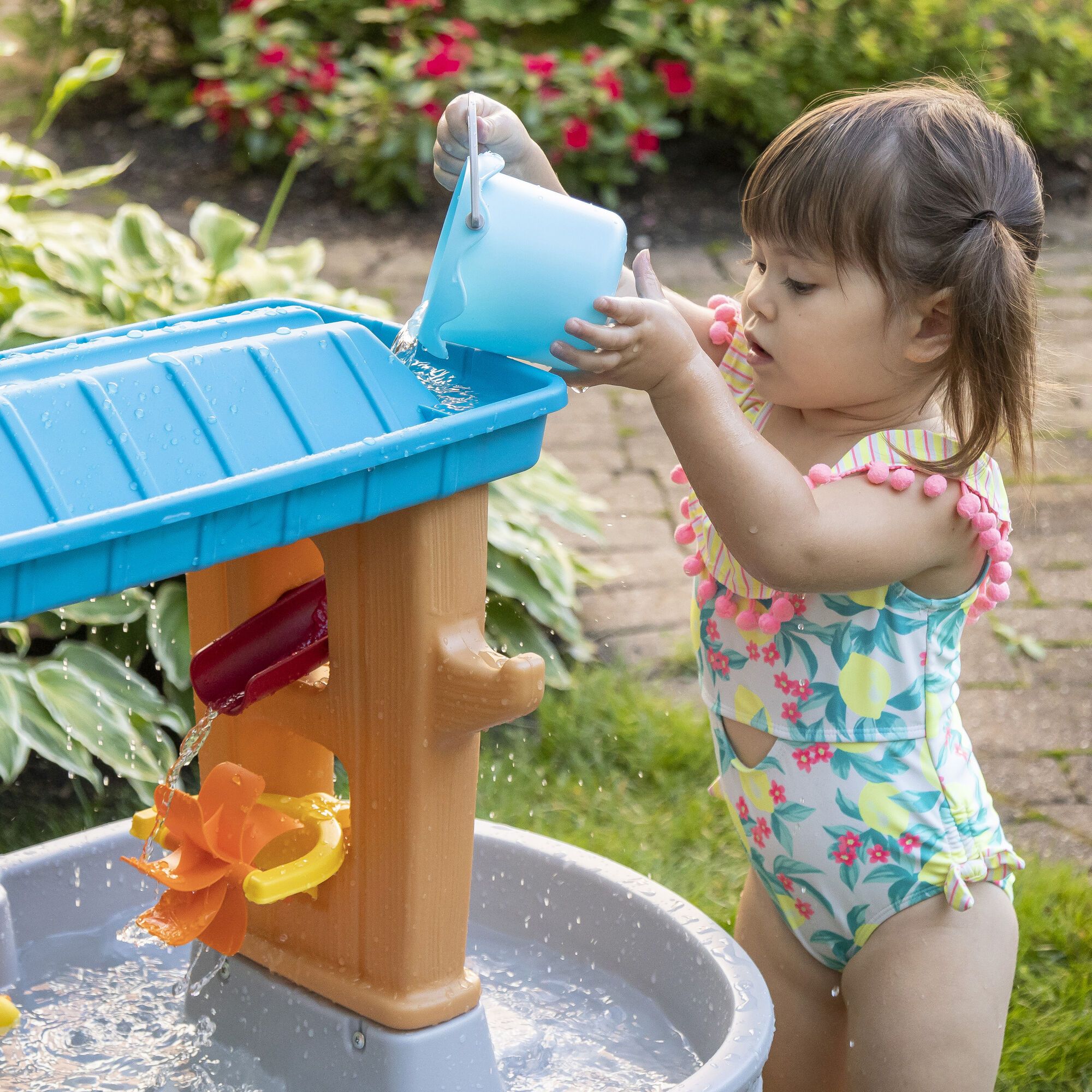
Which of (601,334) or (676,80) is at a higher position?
(601,334)

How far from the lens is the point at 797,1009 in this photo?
72.4 inches

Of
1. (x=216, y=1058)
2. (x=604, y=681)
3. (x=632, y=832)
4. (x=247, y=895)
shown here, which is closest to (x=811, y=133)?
(x=247, y=895)

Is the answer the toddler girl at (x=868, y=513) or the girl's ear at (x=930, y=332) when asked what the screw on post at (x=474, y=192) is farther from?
the girl's ear at (x=930, y=332)

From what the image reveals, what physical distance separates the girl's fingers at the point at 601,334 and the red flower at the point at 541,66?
15.5 ft

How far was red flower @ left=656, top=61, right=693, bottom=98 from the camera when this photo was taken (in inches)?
243

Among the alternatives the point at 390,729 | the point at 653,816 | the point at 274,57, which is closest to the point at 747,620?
the point at 390,729

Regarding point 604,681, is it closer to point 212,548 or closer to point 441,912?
point 441,912

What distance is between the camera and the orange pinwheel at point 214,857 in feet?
5.23

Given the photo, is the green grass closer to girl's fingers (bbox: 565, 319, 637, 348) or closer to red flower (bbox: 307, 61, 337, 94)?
girl's fingers (bbox: 565, 319, 637, 348)

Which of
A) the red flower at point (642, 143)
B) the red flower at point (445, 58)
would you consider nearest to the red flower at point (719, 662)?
the red flower at point (445, 58)

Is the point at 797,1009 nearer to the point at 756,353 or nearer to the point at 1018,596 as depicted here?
the point at 756,353

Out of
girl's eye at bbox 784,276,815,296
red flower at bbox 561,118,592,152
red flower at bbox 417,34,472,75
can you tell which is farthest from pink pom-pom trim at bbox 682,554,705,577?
red flower at bbox 417,34,472,75

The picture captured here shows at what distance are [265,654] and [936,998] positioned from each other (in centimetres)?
79

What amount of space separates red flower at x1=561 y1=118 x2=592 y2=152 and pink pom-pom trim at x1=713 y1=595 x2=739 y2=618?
4348 millimetres
